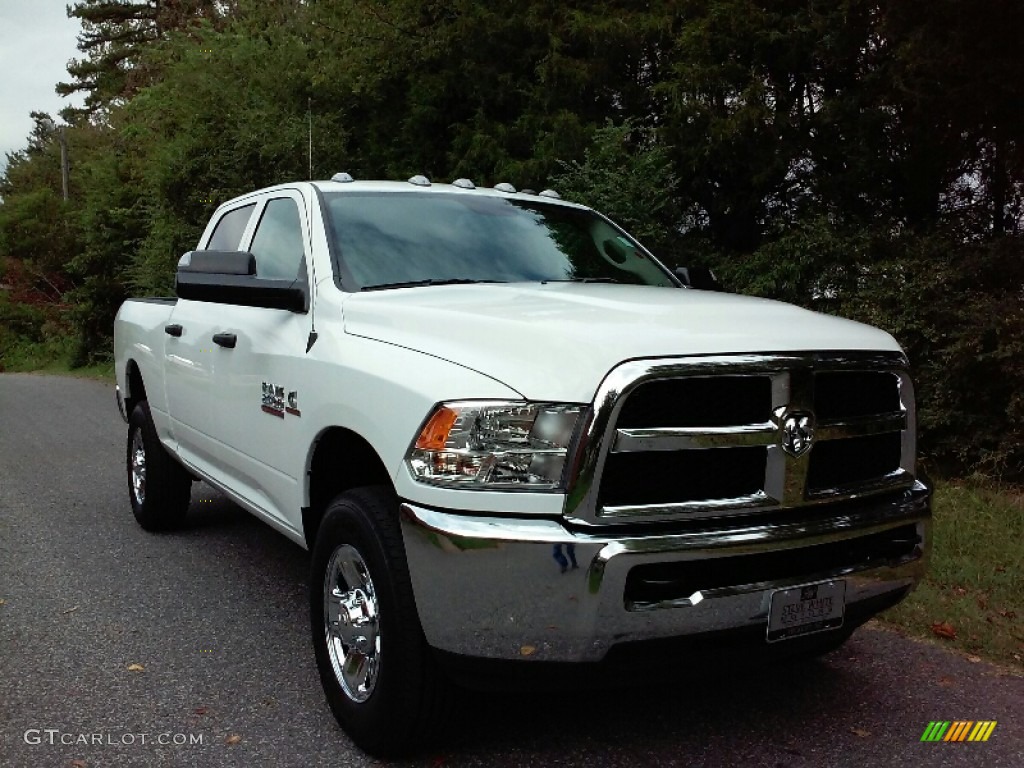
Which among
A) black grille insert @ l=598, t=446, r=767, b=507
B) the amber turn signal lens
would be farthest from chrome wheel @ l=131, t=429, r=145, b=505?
black grille insert @ l=598, t=446, r=767, b=507

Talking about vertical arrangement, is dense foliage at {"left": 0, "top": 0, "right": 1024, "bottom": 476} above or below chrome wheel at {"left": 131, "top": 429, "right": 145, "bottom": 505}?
above

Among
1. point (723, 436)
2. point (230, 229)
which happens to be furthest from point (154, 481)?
point (723, 436)

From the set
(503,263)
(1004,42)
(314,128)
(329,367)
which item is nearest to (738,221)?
(1004,42)

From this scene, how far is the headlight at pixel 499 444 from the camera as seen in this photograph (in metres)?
2.77

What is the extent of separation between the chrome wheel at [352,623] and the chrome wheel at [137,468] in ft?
11.1

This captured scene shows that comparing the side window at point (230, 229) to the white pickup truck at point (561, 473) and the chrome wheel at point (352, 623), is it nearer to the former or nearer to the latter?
the white pickup truck at point (561, 473)

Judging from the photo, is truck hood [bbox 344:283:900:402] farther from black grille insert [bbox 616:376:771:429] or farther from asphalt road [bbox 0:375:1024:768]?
asphalt road [bbox 0:375:1024:768]

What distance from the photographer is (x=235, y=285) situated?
3.89 metres

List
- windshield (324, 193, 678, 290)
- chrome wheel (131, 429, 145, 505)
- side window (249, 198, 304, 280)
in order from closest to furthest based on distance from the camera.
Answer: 1. windshield (324, 193, 678, 290)
2. side window (249, 198, 304, 280)
3. chrome wheel (131, 429, 145, 505)

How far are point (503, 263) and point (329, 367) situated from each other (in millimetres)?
1067

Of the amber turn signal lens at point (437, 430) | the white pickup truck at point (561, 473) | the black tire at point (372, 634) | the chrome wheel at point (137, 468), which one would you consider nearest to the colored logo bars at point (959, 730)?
the white pickup truck at point (561, 473)

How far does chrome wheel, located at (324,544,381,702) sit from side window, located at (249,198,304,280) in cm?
141

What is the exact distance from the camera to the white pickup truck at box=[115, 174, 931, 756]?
108 inches

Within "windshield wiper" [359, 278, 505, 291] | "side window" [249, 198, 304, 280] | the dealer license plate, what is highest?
"side window" [249, 198, 304, 280]
